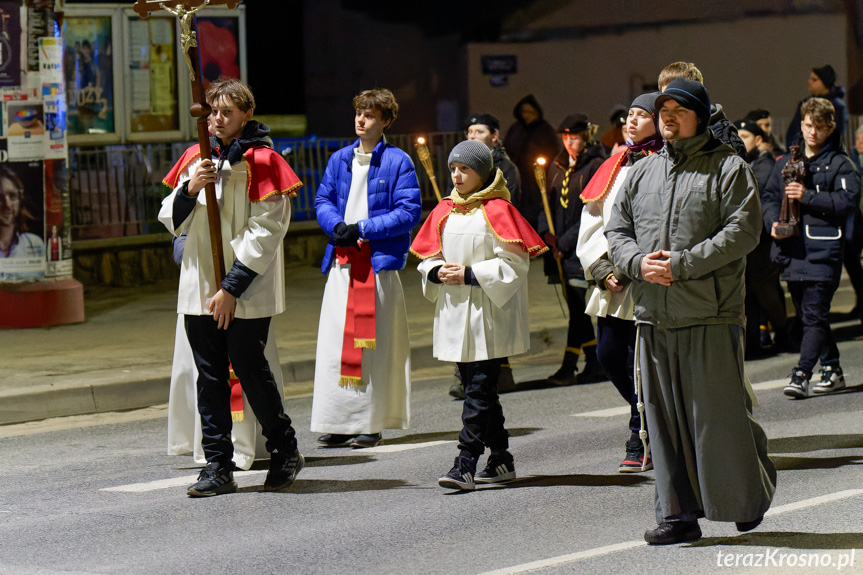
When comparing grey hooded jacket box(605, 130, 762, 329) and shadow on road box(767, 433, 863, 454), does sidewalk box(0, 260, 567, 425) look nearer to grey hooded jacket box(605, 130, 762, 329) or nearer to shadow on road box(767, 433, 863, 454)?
shadow on road box(767, 433, 863, 454)

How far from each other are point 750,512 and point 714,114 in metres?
2.31

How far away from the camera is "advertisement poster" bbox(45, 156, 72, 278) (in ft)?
43.0

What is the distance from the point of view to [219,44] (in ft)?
59.3

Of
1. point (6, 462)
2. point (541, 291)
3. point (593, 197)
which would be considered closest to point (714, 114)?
point (593, 197)

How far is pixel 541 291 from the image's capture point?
631 inches

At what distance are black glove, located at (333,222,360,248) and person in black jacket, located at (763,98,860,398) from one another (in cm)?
326

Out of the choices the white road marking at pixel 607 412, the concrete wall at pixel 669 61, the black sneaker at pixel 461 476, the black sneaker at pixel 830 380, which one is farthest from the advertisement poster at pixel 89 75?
the black sneaker at pixel 461 476

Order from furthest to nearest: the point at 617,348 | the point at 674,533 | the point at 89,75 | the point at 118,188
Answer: the point at 89,75
the point at 118,188
the point at 617,348
the point at 674,533

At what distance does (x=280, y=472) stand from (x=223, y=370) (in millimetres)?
596

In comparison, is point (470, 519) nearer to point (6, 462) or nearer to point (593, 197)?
point (593, 197)

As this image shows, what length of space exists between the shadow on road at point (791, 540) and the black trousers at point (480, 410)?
148cm

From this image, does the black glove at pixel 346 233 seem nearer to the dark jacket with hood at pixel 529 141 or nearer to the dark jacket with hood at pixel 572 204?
the dark jacket with hood at pixel 572 204

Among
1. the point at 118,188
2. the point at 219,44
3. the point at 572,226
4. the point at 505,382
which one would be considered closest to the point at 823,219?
the point at 572,226

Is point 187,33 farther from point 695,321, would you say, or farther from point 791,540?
point 791,540
